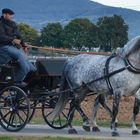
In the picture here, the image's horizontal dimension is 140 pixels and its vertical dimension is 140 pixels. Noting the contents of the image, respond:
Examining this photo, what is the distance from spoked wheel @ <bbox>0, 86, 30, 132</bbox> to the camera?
44.7ft

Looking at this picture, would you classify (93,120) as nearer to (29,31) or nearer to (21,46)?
(21,46)

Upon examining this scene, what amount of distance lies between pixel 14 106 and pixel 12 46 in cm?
129

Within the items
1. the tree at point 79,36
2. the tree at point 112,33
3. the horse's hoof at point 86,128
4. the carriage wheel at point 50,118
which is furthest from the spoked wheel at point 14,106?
the tree at point 79,36

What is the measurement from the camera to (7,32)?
45.7 feet

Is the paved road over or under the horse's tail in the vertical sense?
under

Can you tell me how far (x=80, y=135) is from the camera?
42.8ft

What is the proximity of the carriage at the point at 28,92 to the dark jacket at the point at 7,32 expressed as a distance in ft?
1.68

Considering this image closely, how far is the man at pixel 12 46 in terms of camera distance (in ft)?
45.4

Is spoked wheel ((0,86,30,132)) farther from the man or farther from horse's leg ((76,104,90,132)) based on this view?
horse's leg ((76,104,90,132))

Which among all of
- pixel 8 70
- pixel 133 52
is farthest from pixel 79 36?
pixel 133 52

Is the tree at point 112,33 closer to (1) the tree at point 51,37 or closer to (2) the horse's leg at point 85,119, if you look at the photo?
(1) the tree at point 51,37

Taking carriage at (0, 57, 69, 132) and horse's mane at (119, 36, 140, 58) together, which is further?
carriage at (0, 57, 69, 132)

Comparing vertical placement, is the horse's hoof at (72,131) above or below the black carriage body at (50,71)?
below

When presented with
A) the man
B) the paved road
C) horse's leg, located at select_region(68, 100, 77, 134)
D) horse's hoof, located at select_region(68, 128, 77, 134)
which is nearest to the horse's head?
the paved road
